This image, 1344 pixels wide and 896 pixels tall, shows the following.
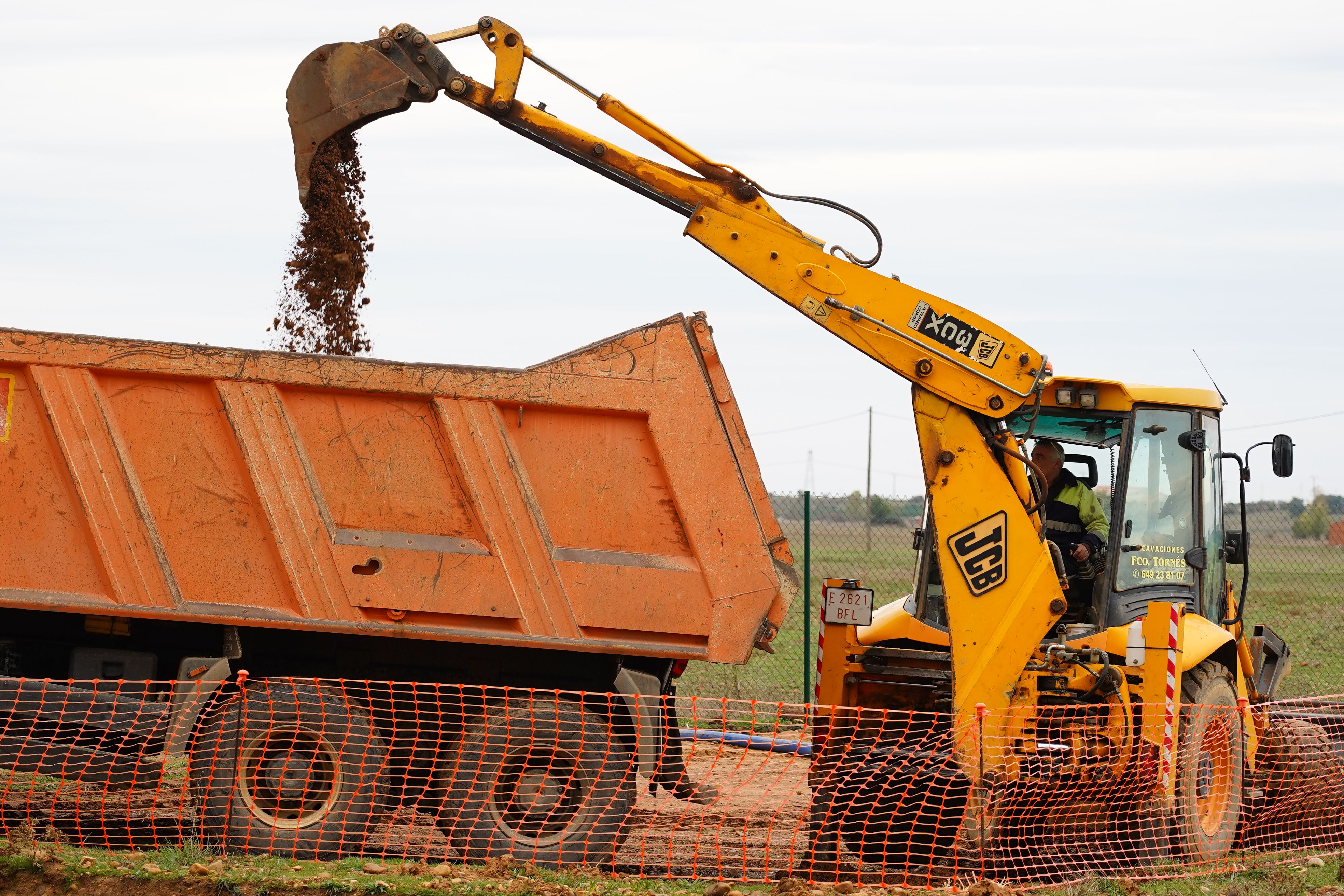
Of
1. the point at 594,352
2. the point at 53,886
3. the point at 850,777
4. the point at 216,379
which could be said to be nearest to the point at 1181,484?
the point at 850,777

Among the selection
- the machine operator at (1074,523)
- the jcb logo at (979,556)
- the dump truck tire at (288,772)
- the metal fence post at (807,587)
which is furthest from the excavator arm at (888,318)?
the metal fence post at (807,587)

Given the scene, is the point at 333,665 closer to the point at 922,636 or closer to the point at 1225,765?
the point at 922,636

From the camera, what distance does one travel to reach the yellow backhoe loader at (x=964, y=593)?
6965mm

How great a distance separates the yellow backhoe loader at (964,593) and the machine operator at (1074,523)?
5.9 inches

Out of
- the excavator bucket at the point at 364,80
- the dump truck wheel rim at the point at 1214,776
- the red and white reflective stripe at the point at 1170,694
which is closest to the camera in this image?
the excavator bucket at the point at 364,80

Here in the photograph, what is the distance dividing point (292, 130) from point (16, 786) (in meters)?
3.85

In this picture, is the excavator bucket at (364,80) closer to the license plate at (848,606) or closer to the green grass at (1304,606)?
the license plate at (848,606)

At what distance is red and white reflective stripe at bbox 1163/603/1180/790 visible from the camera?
7.10 metres

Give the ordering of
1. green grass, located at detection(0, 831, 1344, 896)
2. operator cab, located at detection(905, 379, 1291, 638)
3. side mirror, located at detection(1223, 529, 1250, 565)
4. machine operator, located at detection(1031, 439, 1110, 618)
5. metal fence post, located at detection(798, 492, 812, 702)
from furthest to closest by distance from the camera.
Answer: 1. metal fence post, located at detection(798, 492, 812, 702)
2. side mirror, located at detection(1223, 529, 1250, 565)
3. machine operator, located at detection(1031, 439, 1110, 618)
4. operator cab, located at detection(905, 379, 1291, 638)
5. green grass, located at detection(0, 831, 1344, 896)

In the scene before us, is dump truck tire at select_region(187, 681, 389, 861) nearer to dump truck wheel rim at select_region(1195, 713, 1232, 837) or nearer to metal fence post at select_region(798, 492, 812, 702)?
dump truck wheel rim at select_region(1195, 713, 1232, 837)

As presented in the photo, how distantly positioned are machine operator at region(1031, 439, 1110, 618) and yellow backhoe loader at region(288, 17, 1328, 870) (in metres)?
0.15

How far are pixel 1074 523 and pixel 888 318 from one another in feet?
6.39

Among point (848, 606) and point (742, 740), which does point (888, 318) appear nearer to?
point (848, 606)

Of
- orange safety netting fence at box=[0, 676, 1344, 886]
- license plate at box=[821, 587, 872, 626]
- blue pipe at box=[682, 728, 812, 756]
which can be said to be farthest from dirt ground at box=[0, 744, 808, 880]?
blue pipe at box=[682, 728, 812, 756]
